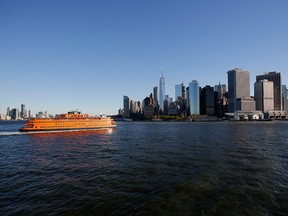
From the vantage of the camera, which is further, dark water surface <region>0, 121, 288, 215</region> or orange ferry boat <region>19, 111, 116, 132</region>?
orange ferry boat <region>19, 111, 116, 132</region>

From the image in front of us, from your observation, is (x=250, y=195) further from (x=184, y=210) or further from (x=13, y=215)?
(x=13, y=215)

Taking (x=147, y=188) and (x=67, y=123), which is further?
(x=67, y=123)

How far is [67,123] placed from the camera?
356 ft

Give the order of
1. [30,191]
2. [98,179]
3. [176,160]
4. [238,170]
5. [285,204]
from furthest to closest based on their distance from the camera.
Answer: [176,160], [238,170], [98,179], [30,191], [285,204]

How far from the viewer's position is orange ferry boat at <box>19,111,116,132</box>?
9719 centimetres

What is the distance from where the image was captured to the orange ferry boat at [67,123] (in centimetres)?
9719

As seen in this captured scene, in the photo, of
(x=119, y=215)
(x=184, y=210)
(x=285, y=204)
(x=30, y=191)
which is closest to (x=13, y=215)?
(x=30, y=191)

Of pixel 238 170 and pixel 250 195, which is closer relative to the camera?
pixel 250 195

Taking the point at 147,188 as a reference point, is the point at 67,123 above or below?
above

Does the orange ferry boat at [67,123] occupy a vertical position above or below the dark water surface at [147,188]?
above

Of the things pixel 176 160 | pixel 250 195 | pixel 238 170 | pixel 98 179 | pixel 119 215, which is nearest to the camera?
pixel 119 215

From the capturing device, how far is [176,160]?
1318 inches

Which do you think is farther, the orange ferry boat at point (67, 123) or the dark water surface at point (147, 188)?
the orange ferry boat at point (67, 123)

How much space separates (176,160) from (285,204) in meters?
18.0
